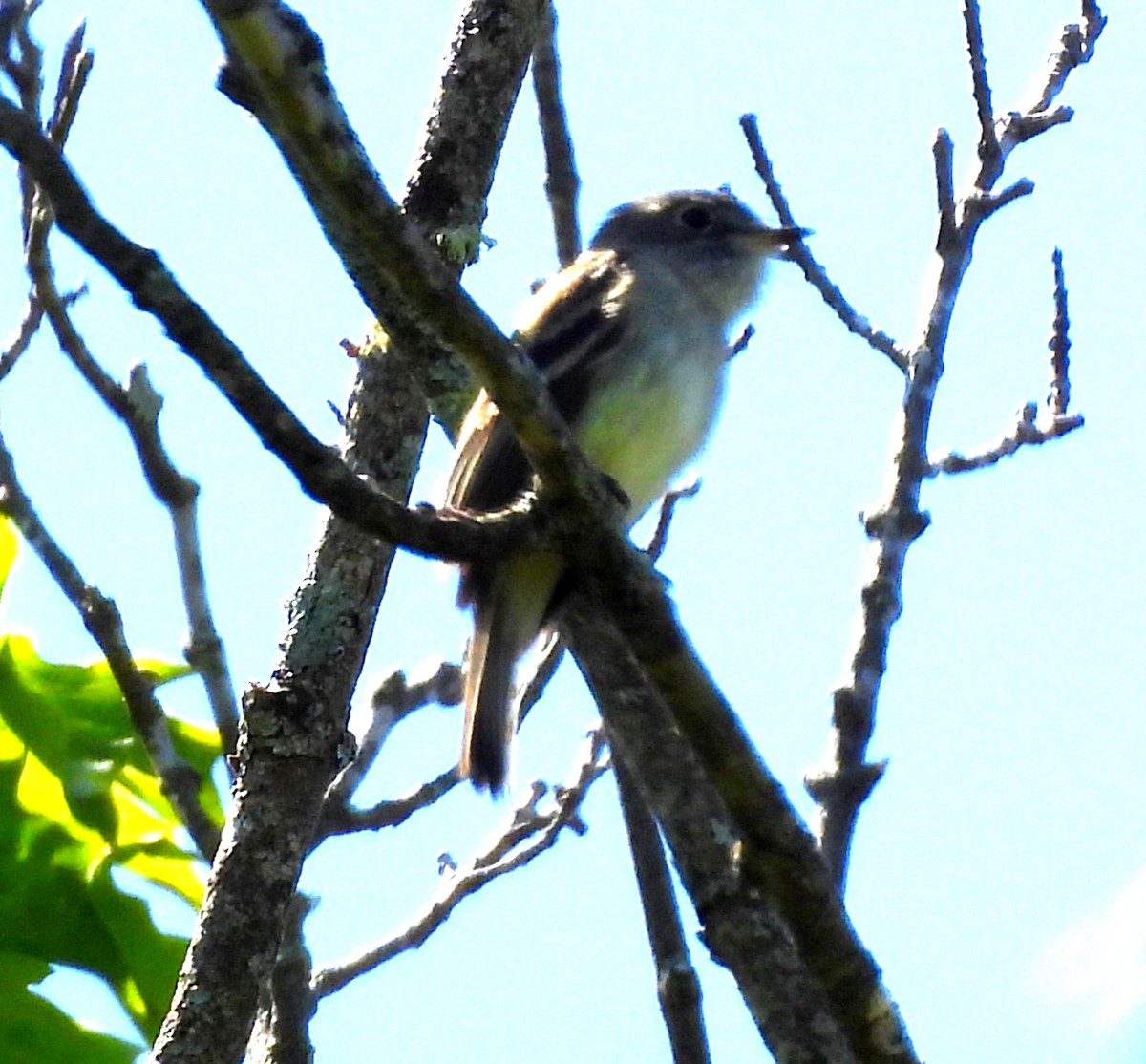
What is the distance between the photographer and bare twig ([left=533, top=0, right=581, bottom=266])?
5094 millimetres

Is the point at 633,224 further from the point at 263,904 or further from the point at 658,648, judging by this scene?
the point at 658,648

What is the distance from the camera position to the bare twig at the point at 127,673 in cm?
365

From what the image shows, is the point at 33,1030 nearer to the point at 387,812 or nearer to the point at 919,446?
the point at 387,812

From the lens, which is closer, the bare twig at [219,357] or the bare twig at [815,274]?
the bare twig at [219,357]

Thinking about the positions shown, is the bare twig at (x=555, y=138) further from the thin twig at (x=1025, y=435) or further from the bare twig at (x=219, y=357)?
the bare twig at (x=219, y=357)

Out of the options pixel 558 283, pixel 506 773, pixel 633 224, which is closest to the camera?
pixel 506 773

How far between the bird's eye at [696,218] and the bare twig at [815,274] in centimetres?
180

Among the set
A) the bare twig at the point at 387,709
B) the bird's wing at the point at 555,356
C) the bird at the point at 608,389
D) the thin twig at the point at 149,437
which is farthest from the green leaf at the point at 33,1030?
the bird's wing at the point at 555,356

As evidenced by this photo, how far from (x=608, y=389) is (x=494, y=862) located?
1.26m

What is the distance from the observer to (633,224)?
6.56m

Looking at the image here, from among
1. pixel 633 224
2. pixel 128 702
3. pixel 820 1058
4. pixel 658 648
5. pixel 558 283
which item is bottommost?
pixel 820 1058

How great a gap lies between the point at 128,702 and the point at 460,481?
1.30m

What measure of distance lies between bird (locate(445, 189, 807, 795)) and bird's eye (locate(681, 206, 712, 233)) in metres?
0.01

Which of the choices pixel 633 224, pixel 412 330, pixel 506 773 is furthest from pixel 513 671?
pixel 633 224
